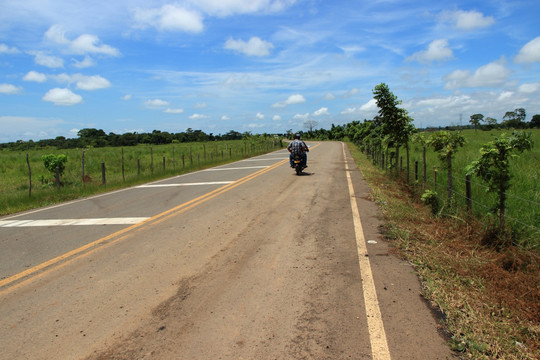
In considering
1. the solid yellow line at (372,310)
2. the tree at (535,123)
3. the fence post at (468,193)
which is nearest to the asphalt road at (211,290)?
the solid yellow line at (372,310)

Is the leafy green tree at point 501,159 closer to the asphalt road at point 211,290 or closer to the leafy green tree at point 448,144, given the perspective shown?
the leafy green tree at point 448,144

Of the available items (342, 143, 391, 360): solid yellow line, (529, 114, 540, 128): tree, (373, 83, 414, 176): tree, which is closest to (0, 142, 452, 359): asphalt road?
(342, 143, 391, 360): solid yellow line

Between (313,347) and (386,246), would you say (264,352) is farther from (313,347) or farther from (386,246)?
(386,246)

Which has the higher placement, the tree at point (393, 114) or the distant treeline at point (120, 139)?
the distant treeline at point (120, 139)

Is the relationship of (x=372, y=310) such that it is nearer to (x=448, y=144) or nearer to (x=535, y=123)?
(x=448, y=144)

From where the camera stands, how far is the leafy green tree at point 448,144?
7039mm

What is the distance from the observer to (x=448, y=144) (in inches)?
279

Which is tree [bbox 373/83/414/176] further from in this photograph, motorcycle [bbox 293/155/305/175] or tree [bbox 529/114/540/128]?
tree [bbox 529/114/540/128]

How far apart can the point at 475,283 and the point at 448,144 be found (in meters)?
3.82

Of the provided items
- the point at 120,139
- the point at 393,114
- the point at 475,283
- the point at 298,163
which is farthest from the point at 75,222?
the point at 120,139

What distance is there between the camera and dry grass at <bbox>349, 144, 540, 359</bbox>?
293 centimetres

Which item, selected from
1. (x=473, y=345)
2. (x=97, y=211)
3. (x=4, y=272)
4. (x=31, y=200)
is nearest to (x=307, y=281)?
(x=473, y=345)

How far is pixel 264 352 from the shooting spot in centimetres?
285

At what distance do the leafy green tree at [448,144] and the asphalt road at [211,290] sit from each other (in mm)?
1714
